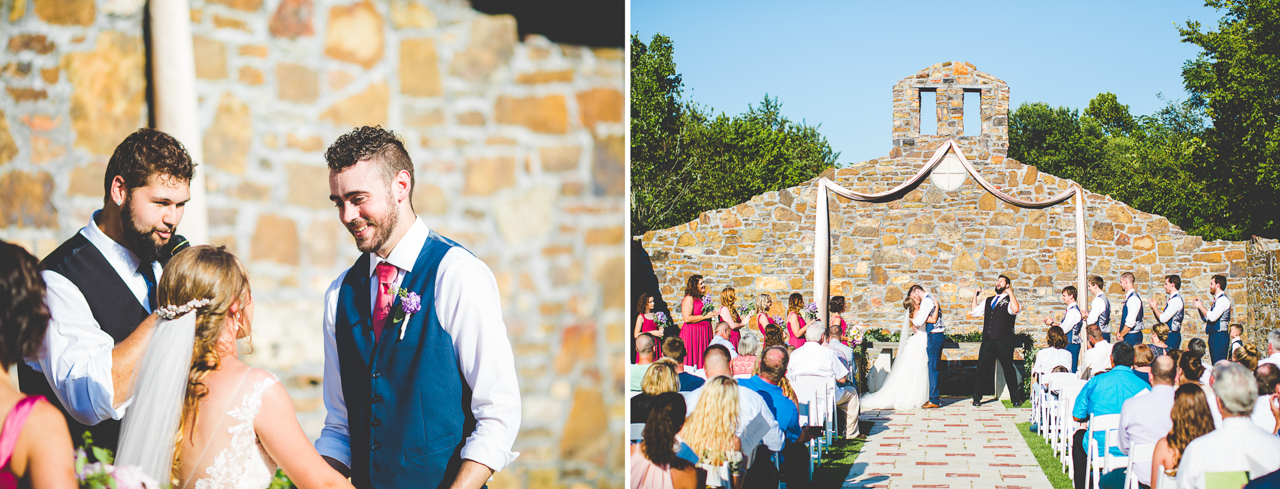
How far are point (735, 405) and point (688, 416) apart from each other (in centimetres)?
21

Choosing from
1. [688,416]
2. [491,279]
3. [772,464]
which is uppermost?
[491,279]

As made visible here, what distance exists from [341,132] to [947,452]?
5.16 m

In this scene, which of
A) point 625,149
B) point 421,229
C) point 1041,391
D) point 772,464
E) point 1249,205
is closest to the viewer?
point 421,229

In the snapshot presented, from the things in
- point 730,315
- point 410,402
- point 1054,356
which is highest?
point 410,402

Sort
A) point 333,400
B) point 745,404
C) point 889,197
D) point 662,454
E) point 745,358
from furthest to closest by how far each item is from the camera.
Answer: point 889,197 → point 745,358 → point 745,404 → point 662,454 → point 333,400

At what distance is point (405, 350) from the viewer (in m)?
2.55

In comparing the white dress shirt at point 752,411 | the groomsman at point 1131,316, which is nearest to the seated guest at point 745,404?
the white dress shirt at point 752,411

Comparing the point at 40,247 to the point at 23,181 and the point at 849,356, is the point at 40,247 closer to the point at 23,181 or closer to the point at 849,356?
the point at 23,181

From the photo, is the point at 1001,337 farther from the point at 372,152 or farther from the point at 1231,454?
the point at 372,152

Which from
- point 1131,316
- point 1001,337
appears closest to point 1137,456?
point 1001,337

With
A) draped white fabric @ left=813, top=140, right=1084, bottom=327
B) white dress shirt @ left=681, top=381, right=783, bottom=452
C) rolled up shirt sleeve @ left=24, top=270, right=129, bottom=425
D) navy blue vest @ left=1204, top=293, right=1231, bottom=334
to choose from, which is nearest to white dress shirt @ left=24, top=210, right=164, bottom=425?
rolled up shirt sleeve @ left=24, top=270, right=129, bottom=425

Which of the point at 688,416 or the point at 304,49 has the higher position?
the point at 304,49

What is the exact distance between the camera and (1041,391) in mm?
6957

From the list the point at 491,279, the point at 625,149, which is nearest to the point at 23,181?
the point at 491,279
